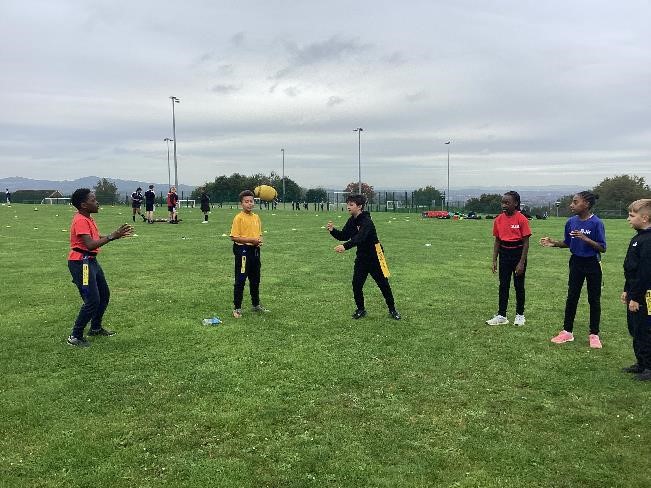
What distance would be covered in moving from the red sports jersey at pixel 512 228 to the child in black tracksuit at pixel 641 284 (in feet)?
6.40

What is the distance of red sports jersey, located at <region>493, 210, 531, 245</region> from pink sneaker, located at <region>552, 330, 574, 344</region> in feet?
4.98

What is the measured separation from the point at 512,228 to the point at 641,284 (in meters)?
2.40

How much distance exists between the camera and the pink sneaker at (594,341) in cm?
707

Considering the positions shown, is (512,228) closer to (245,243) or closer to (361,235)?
(361,235)

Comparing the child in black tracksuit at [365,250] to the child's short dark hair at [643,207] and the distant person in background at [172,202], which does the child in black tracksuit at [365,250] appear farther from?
the distant person in background at [172,202]

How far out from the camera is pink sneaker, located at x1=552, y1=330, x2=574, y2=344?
730 centimetres

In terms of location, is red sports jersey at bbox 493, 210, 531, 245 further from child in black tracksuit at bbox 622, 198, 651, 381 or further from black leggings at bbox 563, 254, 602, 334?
child in black tracksuit at bbox 622, 198, 651, 381

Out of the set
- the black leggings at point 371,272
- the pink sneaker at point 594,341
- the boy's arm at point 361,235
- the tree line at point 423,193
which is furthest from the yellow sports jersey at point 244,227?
the tree line at point 423,193

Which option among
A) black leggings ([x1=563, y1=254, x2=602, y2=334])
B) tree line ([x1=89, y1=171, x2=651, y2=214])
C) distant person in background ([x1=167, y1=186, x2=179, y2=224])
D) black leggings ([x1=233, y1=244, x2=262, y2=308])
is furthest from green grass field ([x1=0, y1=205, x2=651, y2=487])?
tree line ([x1=89, y1=171, x2=651, y2=214])

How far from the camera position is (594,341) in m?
7.14

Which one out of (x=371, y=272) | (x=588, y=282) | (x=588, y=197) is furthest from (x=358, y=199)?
(x=588, y=282)

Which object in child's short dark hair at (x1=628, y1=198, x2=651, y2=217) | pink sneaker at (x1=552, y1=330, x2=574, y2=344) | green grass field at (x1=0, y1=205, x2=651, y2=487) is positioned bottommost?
green grass field at (x1=0, y1=205, x2=651, y2=487)

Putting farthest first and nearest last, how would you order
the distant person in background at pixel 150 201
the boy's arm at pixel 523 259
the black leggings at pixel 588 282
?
the distant person in background at pixel 150 201, the boy's arm at pixel 523 259, the black leggings at pixel 588 282

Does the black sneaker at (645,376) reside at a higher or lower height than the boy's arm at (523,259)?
lower
